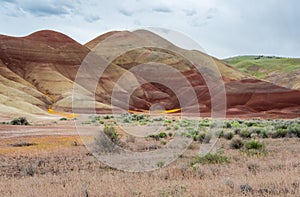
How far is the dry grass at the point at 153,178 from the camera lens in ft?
25.8

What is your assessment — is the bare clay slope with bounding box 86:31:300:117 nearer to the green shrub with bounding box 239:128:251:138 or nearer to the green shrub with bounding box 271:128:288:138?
the green shrub with bounding box 271:128:288:138

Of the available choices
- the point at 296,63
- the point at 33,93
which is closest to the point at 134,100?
the point at 33,93

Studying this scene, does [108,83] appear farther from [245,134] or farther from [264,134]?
[245,134]

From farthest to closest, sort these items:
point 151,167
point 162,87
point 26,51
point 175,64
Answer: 1. point 175,64
2. point 162,87
3. point 26,51
4. point 151,167

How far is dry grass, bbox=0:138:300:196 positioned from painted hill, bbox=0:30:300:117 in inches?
1868

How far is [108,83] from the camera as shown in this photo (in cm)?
9775

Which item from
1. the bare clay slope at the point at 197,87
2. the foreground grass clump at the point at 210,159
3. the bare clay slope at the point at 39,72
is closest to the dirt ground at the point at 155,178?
the foreground grass clump at the point at 210,159

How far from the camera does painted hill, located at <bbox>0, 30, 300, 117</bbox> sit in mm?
68312

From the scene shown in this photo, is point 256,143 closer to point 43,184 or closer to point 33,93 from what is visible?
point 43,184

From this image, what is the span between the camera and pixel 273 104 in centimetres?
6688

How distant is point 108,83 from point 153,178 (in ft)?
292

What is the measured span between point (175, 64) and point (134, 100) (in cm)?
3593

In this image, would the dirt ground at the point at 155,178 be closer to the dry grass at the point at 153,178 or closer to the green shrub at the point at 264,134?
the dry grass at the point at 153,178

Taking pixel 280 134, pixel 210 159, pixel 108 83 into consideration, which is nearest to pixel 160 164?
pixel 210 159
